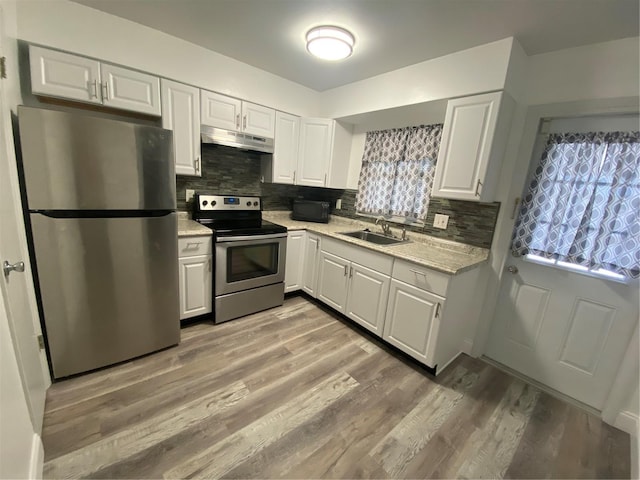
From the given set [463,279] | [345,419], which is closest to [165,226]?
[345,419]

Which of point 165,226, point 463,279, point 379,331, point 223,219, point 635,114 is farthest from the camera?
point 223,219

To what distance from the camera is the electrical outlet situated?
2.34 meters

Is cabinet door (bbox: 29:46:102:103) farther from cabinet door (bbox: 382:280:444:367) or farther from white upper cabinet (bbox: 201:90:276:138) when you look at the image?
cabinet door (bbox: 382:280:444:367)

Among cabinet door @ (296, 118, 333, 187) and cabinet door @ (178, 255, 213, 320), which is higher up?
cabinet door @ (296, 118, 333, 187)

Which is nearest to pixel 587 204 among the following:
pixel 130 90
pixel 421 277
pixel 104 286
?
pixel 421 277

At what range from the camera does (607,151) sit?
1.63 metres

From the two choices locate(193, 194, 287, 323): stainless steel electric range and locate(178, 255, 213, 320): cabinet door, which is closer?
locate(178, 255, 213, 320): cabinet door

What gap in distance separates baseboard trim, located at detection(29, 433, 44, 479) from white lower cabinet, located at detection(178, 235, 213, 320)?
3.57 feet

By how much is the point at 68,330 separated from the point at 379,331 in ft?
7.17

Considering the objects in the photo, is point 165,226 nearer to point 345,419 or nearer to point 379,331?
point 345,419

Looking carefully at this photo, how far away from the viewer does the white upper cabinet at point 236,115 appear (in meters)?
2.32

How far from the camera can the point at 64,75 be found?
1716 mm

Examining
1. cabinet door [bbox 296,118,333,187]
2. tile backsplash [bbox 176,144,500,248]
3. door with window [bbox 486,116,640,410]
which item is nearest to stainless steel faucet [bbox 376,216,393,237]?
tile backsplash [bbox 176,144,500,248]

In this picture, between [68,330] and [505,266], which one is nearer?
[68,330]
